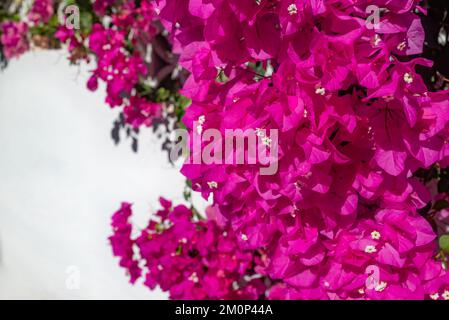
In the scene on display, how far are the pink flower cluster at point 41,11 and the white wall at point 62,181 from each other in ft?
0.45

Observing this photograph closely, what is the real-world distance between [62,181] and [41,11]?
26.1 inches

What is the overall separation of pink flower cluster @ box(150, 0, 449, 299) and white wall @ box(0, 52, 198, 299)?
0.79 meters

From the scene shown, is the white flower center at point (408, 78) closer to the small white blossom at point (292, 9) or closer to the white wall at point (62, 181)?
the small white blossom at point (292, 9)

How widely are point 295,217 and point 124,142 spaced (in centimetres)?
102

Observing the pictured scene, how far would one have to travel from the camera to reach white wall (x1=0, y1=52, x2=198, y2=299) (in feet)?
5.35

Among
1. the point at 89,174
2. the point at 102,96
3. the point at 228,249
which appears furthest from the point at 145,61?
the point at 228,249

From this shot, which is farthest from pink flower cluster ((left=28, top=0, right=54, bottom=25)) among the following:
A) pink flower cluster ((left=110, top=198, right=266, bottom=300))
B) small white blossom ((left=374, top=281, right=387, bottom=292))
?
small white blossom ((left=374, top=281, right=387, bottom=292))

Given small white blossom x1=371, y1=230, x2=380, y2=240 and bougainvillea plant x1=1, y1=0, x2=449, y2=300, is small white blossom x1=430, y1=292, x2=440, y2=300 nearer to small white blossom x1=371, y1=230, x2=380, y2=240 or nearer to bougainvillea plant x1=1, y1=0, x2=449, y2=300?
bougainvillea plant x1=1, y1=0, x2=449, y2=300

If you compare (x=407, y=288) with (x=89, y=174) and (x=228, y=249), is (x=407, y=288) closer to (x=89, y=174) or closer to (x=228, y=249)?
(x=228, y=249)

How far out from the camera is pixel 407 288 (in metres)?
0.72

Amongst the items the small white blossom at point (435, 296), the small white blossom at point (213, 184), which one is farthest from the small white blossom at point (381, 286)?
the small white blossom at point (213, 184)

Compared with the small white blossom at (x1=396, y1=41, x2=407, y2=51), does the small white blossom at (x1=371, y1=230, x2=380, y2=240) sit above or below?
below

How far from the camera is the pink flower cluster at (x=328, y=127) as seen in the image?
61 cm

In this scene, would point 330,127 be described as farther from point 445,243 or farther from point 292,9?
point 445,243
